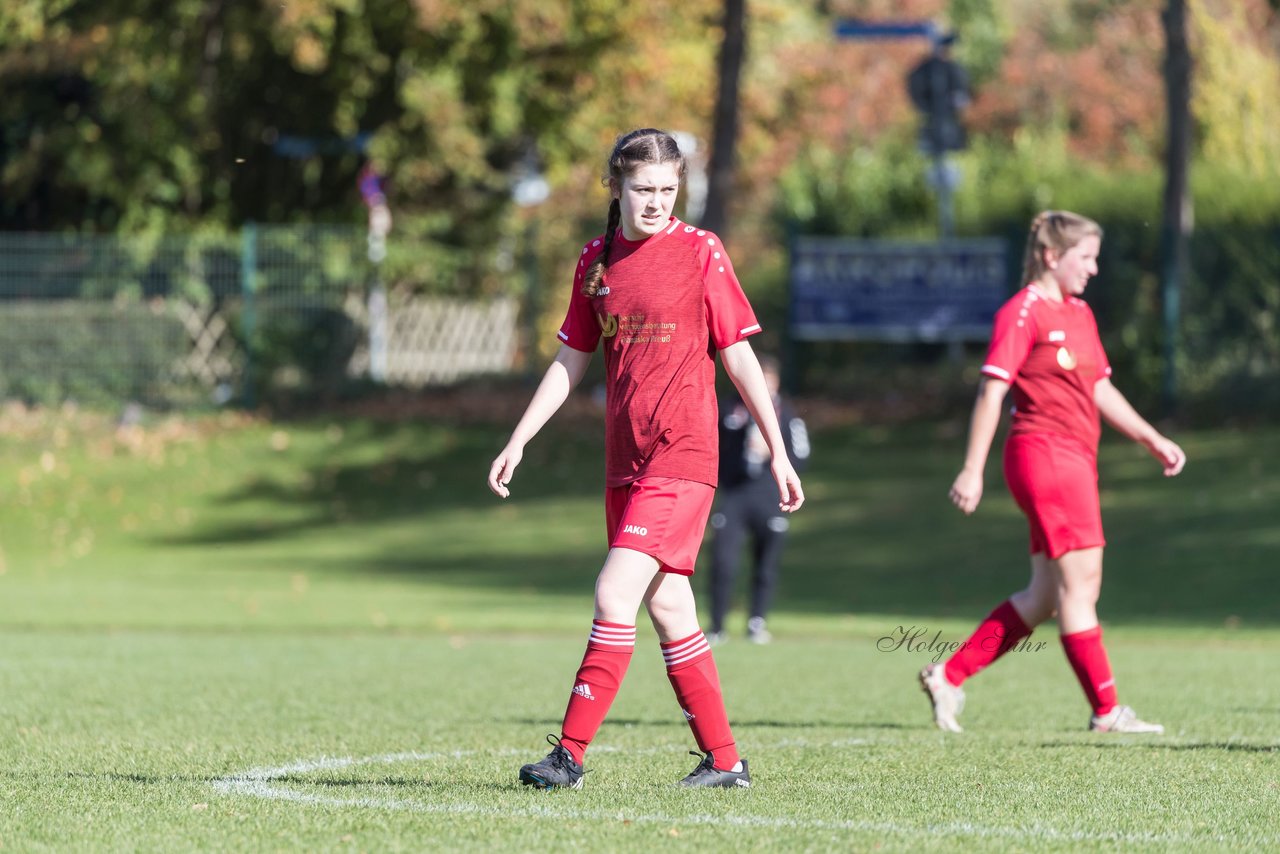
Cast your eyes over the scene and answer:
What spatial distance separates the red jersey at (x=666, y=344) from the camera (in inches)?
241

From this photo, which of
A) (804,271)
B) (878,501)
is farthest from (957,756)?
(804,271)

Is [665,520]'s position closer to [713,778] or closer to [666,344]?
[666,344]

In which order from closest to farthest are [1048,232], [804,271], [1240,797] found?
[1240,797] < [1048,232] < [804,271]

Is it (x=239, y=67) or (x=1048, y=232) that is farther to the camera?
(x=239, y=67)

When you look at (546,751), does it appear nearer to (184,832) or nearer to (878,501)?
(184,832)

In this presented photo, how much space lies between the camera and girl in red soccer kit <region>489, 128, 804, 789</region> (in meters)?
6.10

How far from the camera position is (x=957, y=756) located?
7176mm

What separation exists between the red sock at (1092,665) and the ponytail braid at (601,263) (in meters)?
2.96

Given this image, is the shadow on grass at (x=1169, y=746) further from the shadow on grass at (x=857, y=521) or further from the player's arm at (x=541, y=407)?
the shadow on grass at (x=857, y=521)

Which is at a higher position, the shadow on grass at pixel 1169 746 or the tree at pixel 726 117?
the tree at pixel 726 117

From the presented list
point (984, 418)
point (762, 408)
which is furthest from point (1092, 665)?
point (762, 408)

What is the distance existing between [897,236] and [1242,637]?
1620 cm

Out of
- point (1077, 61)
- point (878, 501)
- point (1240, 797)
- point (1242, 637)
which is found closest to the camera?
point (1240, 797)

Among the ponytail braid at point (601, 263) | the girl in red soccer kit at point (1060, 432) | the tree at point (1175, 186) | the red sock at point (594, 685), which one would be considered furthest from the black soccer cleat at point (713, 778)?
the tree at point (1175, 186)
